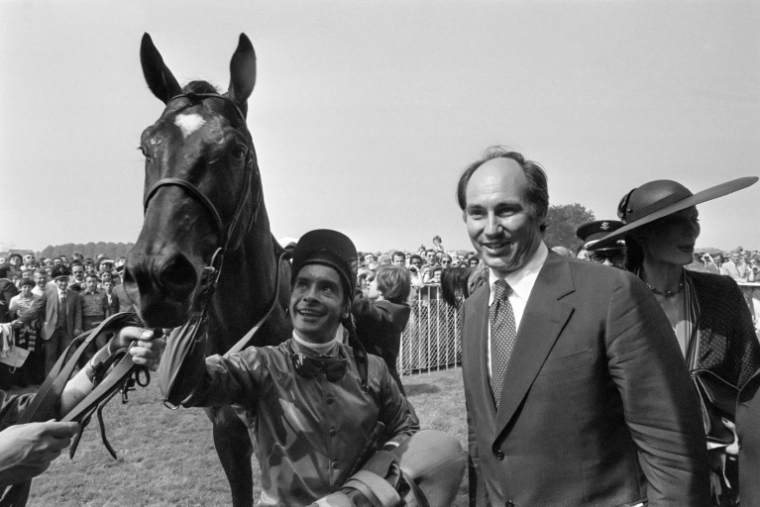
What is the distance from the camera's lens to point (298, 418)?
2.20 meters

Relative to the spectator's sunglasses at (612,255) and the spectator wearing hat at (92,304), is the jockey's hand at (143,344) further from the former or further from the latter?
the spectator wearing hat at (92,304)

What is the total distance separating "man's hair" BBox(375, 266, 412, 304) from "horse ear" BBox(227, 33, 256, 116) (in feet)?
7.09

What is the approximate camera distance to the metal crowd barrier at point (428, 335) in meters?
10.8

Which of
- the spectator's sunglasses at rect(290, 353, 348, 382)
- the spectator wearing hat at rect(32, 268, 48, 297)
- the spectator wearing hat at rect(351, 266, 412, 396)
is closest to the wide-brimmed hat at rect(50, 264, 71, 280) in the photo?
the spectator wearing hat at rect(32, 268, 48, 297)

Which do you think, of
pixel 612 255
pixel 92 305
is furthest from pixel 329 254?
pixel 92 305

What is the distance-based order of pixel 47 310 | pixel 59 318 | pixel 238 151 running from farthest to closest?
pixel 59 318
pixel 47 310
pixel 238 151

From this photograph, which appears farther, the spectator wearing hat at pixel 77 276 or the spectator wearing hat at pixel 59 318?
the spectator wearing hat at pixel 77 276

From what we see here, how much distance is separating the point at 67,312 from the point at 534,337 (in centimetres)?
982

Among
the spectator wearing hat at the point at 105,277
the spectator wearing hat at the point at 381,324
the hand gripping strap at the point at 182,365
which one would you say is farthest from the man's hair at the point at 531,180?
the spectator wearing hat at the point at 105,277

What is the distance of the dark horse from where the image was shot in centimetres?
198

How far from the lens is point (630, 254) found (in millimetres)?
2783

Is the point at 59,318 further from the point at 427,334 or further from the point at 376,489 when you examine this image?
the point at 376,489

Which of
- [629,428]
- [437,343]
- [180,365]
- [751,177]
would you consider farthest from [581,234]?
[437,343]

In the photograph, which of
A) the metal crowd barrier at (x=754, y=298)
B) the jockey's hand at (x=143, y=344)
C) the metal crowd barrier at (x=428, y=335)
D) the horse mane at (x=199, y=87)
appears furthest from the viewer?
the metal crowd barrier at (x=428, y=335)
